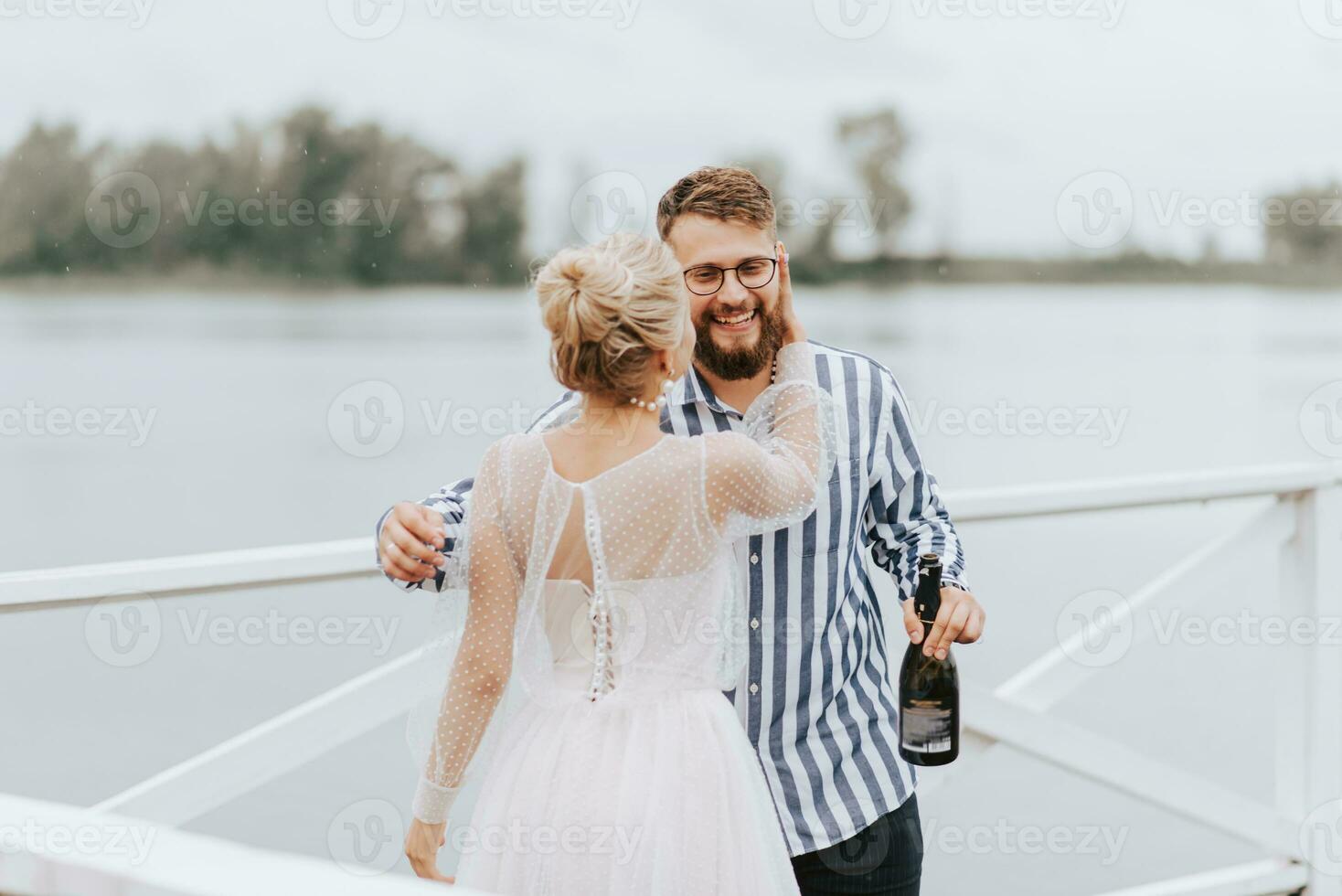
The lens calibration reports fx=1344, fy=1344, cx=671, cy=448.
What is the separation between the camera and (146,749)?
9.27 metres

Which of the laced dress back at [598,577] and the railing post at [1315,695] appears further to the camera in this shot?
the railing post at [1315,695]

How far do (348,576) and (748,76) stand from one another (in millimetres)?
29850

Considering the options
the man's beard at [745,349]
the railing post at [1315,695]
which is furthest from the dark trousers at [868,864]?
the railing post at [1315,695]

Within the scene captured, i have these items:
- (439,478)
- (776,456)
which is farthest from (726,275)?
(439,478)

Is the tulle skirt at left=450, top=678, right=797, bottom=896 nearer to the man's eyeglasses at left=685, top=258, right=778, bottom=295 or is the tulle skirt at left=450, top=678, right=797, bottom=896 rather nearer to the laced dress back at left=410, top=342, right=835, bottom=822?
the laced dress back at left=410, top=342, right=835, bottom=822

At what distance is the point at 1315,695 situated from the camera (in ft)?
Result: 9.77

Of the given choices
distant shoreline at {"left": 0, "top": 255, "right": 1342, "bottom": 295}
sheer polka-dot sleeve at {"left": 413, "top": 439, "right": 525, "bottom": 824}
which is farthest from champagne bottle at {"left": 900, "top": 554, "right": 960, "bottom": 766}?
distant shoreline at {"left": 0, "top": 255, "right": 1342, "bottom": 295}

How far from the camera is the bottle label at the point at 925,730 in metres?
1.98

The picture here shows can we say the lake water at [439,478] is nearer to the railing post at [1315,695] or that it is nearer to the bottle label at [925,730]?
the railing post at [1315,695]

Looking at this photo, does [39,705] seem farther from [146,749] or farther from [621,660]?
[621,660]

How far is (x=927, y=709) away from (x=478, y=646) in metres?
0.74

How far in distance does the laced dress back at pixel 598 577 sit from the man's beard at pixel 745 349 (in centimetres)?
20

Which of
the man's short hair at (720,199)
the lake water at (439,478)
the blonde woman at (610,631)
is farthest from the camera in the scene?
the lake water at (439,478)

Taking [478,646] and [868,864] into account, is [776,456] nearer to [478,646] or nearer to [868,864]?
[478,646]
